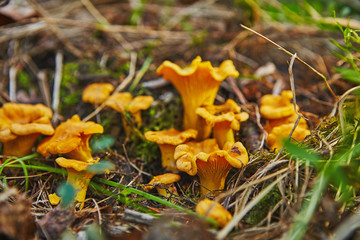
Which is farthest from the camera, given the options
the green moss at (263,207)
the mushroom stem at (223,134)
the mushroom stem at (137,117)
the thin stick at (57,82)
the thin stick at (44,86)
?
the thin stick at (44,86)

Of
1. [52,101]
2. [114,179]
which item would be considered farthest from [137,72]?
[114,179]

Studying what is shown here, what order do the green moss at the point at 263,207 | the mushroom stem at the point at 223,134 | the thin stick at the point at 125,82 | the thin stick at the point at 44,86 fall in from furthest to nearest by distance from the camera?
the thin stick at the point at 44,86, the thin stick at the point at 125,82, the mushroom stem at the point at 223,134, the green moss at the point at 263,207

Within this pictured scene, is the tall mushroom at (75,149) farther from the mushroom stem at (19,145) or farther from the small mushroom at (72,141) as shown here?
the mushroom stem at (19,145)

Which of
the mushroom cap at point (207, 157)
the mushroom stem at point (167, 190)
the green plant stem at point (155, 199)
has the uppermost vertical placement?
the mushroom cap at point (207, 157)

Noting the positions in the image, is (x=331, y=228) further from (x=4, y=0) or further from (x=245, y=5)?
(x=4, y=0)

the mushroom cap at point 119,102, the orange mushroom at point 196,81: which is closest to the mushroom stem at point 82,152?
the mushroom cap at point 119,102

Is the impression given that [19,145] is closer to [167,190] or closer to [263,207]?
[167,190]

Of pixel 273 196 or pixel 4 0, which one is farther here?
pixel 4 0
